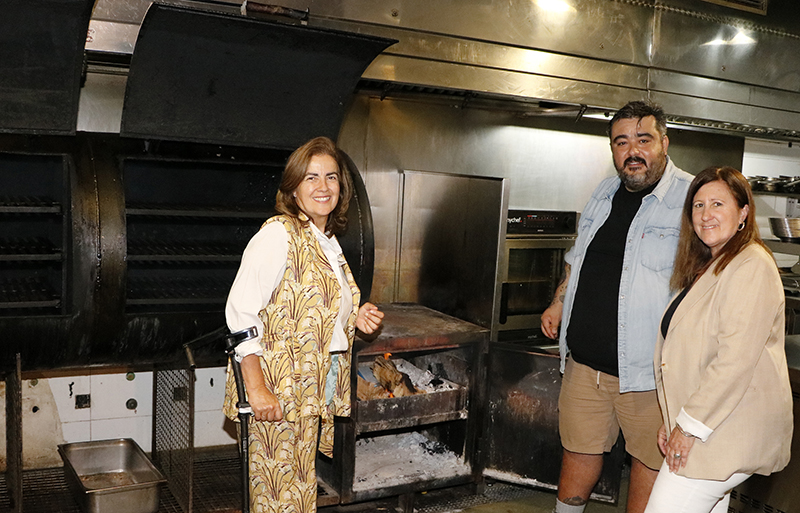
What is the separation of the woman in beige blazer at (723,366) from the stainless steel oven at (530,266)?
2253mm

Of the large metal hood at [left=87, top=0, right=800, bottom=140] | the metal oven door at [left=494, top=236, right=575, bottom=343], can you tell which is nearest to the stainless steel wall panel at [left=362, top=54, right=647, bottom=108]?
the large metal hood at [left=87, top=0, right=800, bottom=140]

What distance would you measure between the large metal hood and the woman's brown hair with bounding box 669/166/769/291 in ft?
6.61

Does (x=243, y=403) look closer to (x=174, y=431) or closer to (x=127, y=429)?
(x=174, y=431)

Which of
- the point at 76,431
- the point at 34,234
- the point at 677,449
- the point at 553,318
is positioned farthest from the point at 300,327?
the point at 76,431

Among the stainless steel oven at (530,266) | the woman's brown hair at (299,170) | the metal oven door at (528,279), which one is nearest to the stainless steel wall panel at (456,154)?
the stainless steel oven at (530,266)

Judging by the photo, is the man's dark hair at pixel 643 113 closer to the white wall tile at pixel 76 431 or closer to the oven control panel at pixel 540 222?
the oven control panel at pixel 540 222

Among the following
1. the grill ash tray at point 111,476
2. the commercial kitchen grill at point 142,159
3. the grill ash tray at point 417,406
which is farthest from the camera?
the grill ash tray at point 417,406

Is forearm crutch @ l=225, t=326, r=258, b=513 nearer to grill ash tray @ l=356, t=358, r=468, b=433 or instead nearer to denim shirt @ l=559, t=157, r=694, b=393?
grill ash tray @ l=356, t=358, r=468, b=433

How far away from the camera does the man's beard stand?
2850 millimetres

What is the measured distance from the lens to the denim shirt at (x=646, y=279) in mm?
2781

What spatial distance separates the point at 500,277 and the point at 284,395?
1.99 m

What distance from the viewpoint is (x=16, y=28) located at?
275 centimetres

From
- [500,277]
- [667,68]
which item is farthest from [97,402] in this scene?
[667,68]

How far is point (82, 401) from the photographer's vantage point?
389 centimetres
